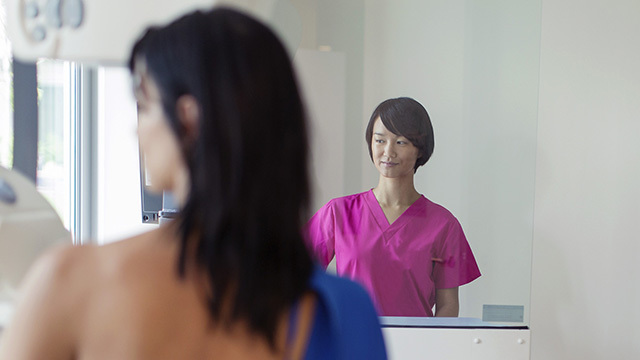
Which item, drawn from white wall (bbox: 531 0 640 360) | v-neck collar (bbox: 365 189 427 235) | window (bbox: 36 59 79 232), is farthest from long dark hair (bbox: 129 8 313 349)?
white wall (bbox: 531 0 640 360)

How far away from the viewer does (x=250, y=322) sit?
59 centimetres

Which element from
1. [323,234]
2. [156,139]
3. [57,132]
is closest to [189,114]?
[156,139]

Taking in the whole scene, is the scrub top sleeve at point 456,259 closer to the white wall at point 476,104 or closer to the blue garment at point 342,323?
the white wall at point 476,104

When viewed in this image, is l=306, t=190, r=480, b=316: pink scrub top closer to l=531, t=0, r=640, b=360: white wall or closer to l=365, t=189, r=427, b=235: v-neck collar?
l=365, t=189, r=427, b=235: v-neck collar

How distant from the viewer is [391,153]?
5.55 feet

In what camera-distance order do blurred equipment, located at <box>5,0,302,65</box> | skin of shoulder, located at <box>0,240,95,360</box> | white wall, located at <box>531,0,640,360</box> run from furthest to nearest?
white wall, located at <box>531,0,640,360</box>, blurred equipment, located at <box>5,0,302,65</box>, skin of shoulder, located at <box>0,240,95,360</box>

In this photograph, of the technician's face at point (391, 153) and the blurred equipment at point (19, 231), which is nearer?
the blurred equipment at point (19, 231)

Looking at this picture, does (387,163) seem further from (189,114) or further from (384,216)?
(189,114)

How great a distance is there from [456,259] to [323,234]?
1.28 feet

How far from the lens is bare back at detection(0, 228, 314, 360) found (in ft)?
1.79

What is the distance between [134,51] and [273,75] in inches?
6.0

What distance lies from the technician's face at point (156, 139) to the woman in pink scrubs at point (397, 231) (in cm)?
105

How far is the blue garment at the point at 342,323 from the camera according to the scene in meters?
0.63

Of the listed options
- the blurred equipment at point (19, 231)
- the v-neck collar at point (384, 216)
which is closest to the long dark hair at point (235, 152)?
the blurred equipment at point (19, 231)
